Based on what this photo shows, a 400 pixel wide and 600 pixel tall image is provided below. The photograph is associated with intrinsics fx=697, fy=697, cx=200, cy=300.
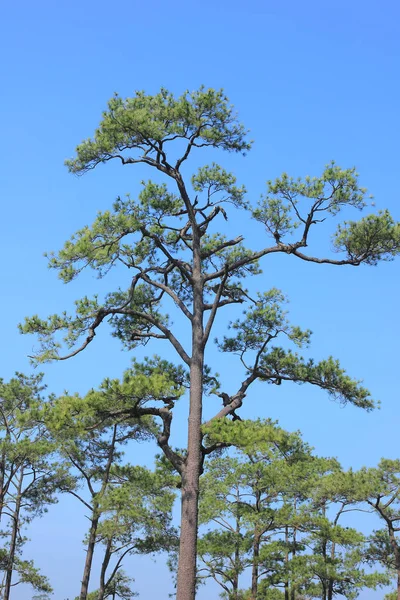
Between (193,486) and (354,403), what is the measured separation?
343 centimetres

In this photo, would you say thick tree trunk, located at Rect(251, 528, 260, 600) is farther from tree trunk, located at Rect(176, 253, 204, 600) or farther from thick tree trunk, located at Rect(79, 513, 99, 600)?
tree trunk, located at Rect(176, 253, 204, 600)

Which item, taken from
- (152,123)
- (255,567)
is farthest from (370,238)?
(255,567)

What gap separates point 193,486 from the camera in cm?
1077

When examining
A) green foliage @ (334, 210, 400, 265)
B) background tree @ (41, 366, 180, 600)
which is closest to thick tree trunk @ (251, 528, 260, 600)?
background tree @ (41, 366, 180, 600)

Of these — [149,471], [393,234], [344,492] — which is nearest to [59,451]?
[149,471]

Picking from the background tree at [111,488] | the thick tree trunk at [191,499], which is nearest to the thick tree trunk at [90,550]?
the background tree at [111,488]

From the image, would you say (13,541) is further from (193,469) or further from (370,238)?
(370,238)

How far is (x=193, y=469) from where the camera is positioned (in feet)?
35.5

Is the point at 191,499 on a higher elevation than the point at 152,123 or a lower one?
lower

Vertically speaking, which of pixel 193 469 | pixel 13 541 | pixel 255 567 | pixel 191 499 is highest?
Answer: pixel 13 541

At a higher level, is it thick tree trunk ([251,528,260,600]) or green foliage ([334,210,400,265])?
green foliage ([334,210,400,265])

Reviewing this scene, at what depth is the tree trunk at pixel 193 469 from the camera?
10281 millimetres

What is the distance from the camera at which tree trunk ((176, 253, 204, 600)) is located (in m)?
10.3

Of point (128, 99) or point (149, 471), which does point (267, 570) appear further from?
point (128, 99)
